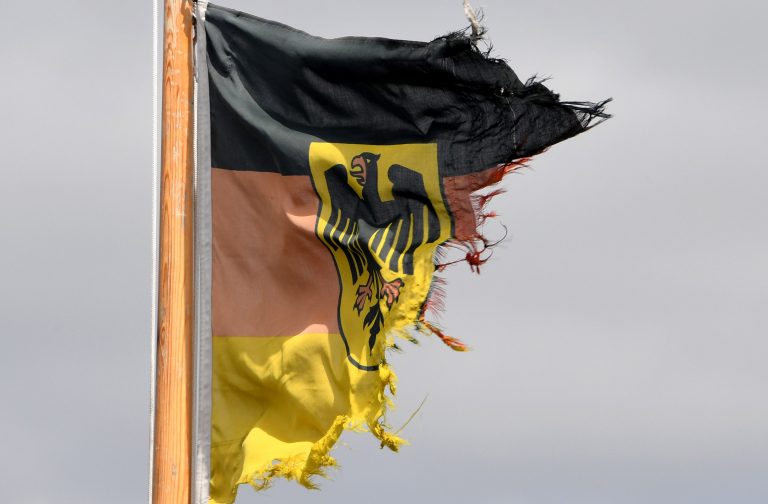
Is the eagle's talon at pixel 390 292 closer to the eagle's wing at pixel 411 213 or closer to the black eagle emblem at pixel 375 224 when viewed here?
the black eagle emblem at pixel 375 224

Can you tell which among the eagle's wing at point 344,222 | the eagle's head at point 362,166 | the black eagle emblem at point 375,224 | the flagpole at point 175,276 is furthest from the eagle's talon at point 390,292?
the flagpole at point 175,276

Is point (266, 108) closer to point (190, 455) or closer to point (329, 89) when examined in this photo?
point (329, 89)

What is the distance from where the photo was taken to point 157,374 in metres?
9.29

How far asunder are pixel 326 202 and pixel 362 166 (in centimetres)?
32

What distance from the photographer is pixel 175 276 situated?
944cm

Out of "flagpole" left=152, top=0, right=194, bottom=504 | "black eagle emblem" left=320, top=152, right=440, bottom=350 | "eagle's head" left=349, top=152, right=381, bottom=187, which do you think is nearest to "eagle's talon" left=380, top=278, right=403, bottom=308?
"black eagle emblem" left=320, top=152, right=440, bottom=350

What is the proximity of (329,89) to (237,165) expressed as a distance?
0.81 m

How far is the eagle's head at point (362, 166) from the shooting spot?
10328mm

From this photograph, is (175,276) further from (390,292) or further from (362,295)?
(390,292)

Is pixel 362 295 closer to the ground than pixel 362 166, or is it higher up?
closer to the ground

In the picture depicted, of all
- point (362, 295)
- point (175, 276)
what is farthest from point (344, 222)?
point (175, 276)

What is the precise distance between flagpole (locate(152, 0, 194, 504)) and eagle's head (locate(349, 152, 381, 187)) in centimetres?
112

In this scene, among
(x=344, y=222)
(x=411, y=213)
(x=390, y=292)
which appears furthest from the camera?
(x=411, y=213)

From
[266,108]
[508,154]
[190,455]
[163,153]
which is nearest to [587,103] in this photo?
[508,154]
